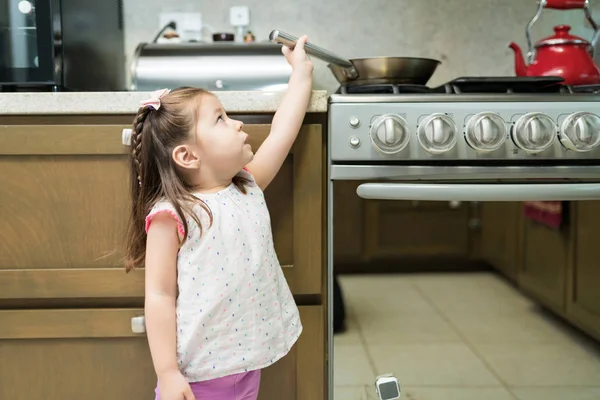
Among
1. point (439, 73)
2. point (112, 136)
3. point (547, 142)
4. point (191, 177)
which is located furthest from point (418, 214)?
point (439, 73)

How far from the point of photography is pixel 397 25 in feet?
5.62

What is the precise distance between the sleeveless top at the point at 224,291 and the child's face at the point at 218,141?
2.0 inches

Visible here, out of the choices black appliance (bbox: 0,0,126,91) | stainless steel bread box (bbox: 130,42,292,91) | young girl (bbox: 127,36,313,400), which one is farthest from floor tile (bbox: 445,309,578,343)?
black appliance (bbox: 0,0,126,91)

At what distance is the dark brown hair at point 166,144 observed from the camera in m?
0.89

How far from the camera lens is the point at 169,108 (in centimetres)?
90

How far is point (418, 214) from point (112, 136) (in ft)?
1.85

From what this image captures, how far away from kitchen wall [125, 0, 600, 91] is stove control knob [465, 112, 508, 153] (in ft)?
2.44

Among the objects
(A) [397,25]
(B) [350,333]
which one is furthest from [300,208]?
(A) [397,25]

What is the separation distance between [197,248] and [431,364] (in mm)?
505

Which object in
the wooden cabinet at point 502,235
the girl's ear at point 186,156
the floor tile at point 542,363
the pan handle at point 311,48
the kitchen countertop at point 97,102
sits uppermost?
the pan handle at point 311,48

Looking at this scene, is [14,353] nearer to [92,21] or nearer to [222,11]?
[92,21]

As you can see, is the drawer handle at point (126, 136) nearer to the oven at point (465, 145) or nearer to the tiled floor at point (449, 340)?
the oven at point (465, 145)

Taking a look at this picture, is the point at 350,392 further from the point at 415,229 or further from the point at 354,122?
the point at 354,122

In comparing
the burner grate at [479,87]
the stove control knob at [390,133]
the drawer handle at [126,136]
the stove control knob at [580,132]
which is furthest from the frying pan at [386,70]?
the drawer handle at [126,136]
